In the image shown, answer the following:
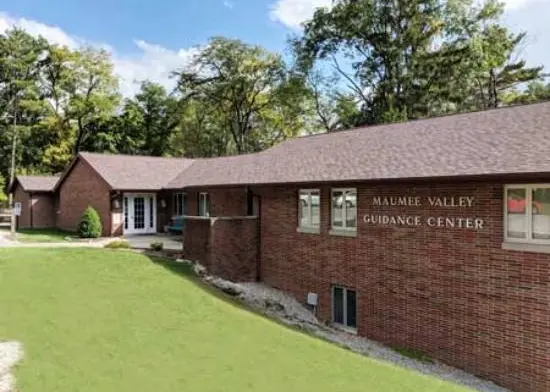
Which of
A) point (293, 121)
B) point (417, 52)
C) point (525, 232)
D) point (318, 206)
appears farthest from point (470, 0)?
point (525, 232)

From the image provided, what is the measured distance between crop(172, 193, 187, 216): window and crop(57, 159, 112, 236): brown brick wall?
3643 millimetres

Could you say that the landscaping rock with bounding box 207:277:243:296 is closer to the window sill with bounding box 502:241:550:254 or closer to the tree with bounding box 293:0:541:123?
the window sill with bounding box 502:241:550:254

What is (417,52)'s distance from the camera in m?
36.2

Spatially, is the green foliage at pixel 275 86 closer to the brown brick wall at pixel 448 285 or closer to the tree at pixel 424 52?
the tree at pixel 424 52

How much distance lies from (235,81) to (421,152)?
108ft

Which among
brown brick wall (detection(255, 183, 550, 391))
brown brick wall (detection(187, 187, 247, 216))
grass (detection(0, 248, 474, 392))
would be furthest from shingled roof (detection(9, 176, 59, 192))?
brown brick wall (detection(255, 183, 550, 391))

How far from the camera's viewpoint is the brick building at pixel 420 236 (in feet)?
31.8

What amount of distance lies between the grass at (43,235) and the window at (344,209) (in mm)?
15336

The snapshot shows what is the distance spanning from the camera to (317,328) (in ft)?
42.9

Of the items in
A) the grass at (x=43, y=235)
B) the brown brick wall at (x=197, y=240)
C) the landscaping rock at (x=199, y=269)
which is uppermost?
the brown brick wall at (x=197, y=240)

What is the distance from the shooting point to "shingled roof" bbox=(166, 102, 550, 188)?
1038cm

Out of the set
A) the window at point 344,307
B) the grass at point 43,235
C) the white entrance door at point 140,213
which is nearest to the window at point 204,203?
the white entrance door at point 140,213

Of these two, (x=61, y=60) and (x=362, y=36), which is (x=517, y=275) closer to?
(x=362, y=36)

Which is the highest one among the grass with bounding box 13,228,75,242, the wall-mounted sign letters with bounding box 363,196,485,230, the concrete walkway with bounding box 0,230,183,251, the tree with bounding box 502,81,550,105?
the tree with bounding box 502,81,550,105
